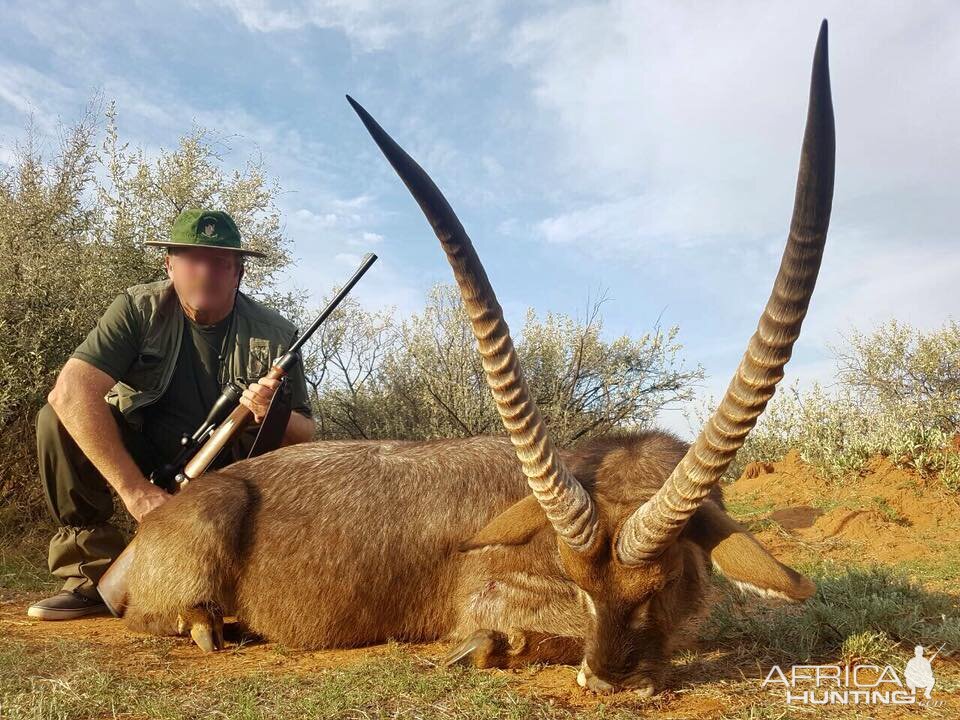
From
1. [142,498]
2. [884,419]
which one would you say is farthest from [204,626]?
[884,419]

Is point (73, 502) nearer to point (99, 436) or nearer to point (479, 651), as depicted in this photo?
point (99, 436)

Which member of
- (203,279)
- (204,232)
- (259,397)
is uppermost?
(204,232)

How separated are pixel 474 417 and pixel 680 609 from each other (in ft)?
25.3

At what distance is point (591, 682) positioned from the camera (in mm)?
3010

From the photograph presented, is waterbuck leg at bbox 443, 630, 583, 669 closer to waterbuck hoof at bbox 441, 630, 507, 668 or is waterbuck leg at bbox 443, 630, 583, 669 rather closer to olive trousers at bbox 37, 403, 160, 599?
waterbuck hoof at bbox 441, 630, 507, 668

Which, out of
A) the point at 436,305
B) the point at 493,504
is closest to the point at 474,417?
the point at 436,305

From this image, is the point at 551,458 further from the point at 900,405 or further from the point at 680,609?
the point at 900,405

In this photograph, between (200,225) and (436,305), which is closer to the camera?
(200,225)

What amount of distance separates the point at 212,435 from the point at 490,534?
2616 millimetres

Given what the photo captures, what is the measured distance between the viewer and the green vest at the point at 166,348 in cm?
543

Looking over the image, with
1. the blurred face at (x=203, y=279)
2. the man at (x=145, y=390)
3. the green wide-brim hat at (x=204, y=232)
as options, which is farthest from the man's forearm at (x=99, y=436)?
the green wide-brim hat at (x=204, y=232)

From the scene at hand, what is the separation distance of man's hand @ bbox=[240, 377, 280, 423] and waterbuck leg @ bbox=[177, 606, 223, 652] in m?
1.54

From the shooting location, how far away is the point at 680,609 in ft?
10.6

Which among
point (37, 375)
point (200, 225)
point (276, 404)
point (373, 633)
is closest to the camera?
point (373, 633)
